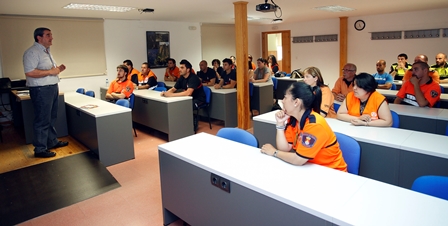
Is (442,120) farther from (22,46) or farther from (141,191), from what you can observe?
(22,46)

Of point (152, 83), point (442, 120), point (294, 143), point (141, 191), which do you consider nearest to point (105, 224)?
point (141, 191)

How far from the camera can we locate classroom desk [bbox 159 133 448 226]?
4.42ft

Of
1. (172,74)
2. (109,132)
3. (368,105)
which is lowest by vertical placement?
(109,132)

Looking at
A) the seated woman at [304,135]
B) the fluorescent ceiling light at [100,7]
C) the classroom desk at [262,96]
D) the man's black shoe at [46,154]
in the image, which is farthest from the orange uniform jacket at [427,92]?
the fluorescent ceiling light at [100,7]

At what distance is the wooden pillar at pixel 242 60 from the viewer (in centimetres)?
535

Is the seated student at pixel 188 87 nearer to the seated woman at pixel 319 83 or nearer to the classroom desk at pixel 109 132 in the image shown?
the classroom desk at pixel 109 132

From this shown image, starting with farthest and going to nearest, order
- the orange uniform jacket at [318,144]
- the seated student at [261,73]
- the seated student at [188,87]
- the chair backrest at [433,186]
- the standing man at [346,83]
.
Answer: the seated student at [261,73] → the seated student at [188,87] → the standing man at [346,83] → the orange uniform jacket at [318,144] → the chair backrest at [433,186]

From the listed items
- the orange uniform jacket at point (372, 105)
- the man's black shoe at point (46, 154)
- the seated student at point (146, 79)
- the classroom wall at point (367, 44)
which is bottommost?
the man's black shoe at point (46, 154)

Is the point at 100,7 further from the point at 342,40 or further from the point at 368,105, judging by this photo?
the point at 342,40

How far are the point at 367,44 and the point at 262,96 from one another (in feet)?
15.0

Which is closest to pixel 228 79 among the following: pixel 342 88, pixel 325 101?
pixel 342 88

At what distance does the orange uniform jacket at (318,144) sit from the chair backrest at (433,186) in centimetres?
48

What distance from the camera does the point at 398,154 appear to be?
7.54 ft

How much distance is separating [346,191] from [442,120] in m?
2.12
